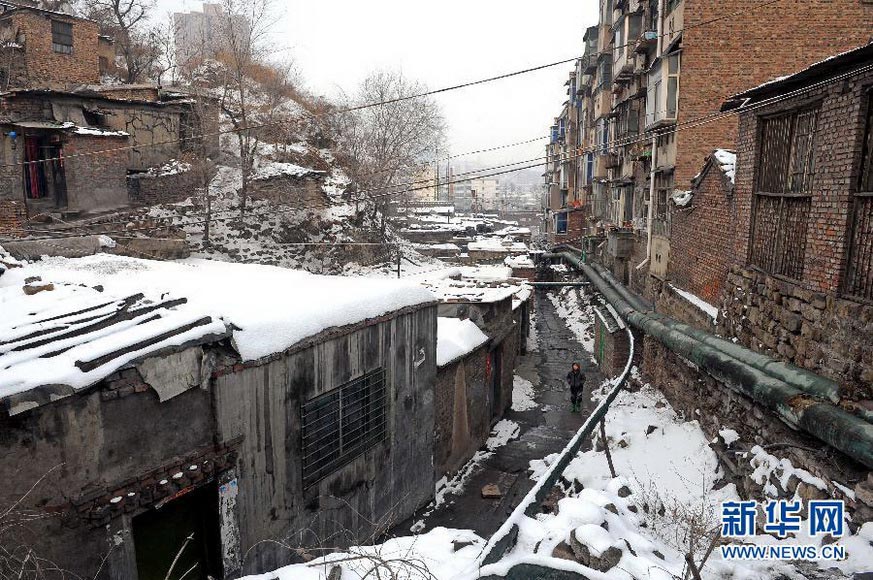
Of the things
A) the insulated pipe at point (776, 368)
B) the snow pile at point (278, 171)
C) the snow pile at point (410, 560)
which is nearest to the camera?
the snow pile at point (410, 560)

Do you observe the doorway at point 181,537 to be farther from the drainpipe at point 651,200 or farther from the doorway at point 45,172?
the doorway at point 45,172

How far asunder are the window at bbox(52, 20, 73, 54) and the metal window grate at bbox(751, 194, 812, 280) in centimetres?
2973

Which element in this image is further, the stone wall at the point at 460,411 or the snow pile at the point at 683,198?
the snow pile at the point at 683,198

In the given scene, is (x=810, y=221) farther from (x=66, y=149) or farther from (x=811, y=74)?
(x=66, y=149)

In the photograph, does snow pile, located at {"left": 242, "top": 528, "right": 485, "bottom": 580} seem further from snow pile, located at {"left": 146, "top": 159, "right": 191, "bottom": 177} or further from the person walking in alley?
snow pile, located at {"left": 146, "top": 159, "right": 191, "bottom": 177}

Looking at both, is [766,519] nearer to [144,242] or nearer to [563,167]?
[144,242]

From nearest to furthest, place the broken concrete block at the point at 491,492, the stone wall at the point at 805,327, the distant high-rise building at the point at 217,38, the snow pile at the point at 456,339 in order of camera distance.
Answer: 1. the stone wall at the point at 805,327
2. the broken concrete block at the point at 491,492
3. the snow pile at the point at 456,339
4. the distant high-rise building at the point at 217,38

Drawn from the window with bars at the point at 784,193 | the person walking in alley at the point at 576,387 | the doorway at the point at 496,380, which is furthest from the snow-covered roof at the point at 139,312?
the person walking in alley at the point at 576,387

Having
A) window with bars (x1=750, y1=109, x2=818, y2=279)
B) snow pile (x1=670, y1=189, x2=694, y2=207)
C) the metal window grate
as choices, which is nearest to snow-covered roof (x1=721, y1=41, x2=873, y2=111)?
window with bars (x1=750, y1=109, x2=818, y2=279)

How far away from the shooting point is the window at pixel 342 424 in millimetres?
8039

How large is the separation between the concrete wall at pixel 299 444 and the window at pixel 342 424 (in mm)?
142

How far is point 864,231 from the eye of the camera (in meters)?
6.21

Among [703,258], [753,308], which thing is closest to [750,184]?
[753,308]

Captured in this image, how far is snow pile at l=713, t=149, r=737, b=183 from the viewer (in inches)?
429
